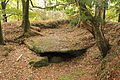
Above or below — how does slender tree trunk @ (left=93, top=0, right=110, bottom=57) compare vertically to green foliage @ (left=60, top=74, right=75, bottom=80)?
above

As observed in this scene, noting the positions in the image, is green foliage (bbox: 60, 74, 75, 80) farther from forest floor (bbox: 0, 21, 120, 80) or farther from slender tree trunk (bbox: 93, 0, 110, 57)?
slender tree trunk (bbox: 93, 0, 110, 57)

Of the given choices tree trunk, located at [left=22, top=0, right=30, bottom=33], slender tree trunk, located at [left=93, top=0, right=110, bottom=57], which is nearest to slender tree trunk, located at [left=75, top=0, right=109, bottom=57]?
slender tree trunk, located at [left=93, top=0, right=110, bottom=57]

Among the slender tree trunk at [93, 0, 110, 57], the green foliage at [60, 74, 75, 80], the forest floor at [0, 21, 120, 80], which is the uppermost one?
the slender tree trunk at [93, 0, 110, 57]

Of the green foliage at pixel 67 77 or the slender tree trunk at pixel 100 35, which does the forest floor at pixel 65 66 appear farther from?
the slender tree trunk at pixel 100 35

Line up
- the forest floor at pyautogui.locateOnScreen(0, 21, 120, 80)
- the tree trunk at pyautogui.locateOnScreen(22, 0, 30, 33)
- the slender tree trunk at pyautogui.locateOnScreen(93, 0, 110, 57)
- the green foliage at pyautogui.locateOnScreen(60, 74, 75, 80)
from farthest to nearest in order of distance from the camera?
1. the tree trunk at pyautogui.locateOnScreen(22, 0, 30, 33)
2. the slender tree trunk at pyautogui.locateOnScreen(93, 0, 110, 57)
3. the green foliage at pyautogui.locateOnScreen(60, 74, 75, 80)
4. the forest floor at pyautogui.locateOnScreen(0, 21, 120, 80)

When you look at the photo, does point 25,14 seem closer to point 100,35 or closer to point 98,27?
point 98,27

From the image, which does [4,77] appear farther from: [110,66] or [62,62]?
[110,66]

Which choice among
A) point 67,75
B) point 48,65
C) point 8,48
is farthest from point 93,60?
point 8,48

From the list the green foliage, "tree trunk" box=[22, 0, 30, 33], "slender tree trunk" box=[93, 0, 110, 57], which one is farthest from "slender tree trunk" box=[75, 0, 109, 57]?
"tree trunk" box=[22, 0, 30, 33]

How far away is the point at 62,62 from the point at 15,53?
326cm

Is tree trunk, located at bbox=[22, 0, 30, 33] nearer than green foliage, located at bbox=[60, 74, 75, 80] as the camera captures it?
No

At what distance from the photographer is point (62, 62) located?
347 inches

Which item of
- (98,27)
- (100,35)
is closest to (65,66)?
(100,35)

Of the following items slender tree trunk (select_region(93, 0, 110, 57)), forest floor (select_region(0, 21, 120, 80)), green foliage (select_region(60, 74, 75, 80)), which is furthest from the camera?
slender tree trunk (select_region(93, 0, 110, 57))
